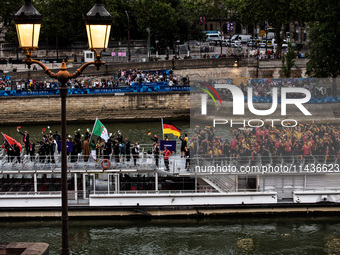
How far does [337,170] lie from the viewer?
82.2ft

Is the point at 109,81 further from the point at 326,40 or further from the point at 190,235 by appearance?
the point at 190,235

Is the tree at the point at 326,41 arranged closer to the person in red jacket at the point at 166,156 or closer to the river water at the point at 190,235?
the river water at the point at 190,235

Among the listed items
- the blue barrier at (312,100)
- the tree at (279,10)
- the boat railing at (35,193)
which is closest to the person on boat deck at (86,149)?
the boat railing at (35,193)

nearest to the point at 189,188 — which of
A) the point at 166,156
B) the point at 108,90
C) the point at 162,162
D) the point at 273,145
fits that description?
the point at 162,162

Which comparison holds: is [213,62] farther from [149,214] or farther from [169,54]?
[149,214]

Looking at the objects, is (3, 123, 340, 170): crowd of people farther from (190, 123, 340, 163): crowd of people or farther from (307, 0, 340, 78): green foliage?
(307, 0, 340, 78): green foliage

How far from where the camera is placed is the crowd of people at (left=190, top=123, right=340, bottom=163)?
82.0 feet

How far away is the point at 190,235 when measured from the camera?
24.2 metres

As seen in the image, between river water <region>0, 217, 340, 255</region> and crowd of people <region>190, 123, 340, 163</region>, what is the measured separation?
8.53ft

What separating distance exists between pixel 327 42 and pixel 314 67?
2495 millimetres

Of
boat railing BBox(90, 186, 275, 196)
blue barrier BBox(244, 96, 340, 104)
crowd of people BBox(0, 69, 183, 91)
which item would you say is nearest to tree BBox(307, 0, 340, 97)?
crowd of people BBox(0, 69, 183, 91)

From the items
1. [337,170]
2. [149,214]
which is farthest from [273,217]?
[149,214]

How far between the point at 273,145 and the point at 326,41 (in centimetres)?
2589

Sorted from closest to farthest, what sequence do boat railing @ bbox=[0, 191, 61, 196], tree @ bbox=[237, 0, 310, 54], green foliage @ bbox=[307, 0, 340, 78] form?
boat railing @ bbox=[0, 191, 61, 196] < green foliage @ bbox=[307, 0, 340, 78] < tree @ bbox=[237, 0, 310, 54]
